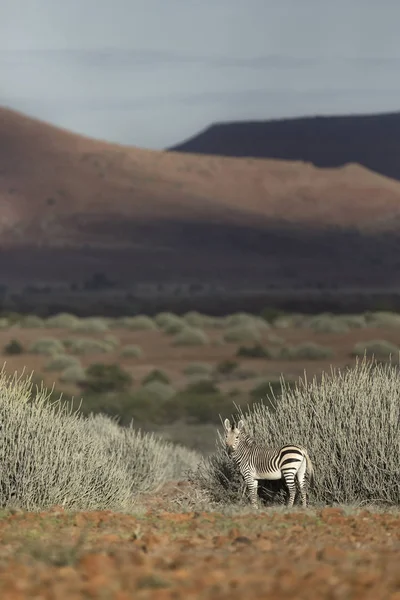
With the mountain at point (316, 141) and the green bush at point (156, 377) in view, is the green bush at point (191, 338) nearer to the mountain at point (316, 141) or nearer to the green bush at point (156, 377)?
the green bush at point (156, 377)

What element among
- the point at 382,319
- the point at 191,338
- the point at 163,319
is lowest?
the point at 191,338

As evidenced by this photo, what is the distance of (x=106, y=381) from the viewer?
187 feet

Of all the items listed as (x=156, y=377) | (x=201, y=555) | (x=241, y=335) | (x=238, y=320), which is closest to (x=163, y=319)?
(x=238, y=320)

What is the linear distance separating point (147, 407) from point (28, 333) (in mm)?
30592

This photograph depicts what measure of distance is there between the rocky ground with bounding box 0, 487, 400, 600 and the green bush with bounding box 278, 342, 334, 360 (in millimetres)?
55896

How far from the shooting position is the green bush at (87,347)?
70.1m

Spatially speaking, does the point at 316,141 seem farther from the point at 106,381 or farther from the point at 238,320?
the point at 106,381

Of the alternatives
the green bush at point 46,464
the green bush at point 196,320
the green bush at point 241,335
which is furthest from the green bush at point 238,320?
the green bush at point 46,464

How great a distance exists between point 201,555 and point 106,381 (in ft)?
161

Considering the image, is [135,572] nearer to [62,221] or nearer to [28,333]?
[28,333]

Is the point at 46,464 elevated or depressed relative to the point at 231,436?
depressed

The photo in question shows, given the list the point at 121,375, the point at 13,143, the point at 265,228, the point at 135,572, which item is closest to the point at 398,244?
the point at 265,228

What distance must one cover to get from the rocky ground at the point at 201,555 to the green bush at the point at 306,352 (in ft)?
183

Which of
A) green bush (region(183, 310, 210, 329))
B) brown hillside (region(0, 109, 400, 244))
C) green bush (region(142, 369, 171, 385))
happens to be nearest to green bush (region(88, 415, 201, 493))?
green bush (region(142, 369, 171, 385))
